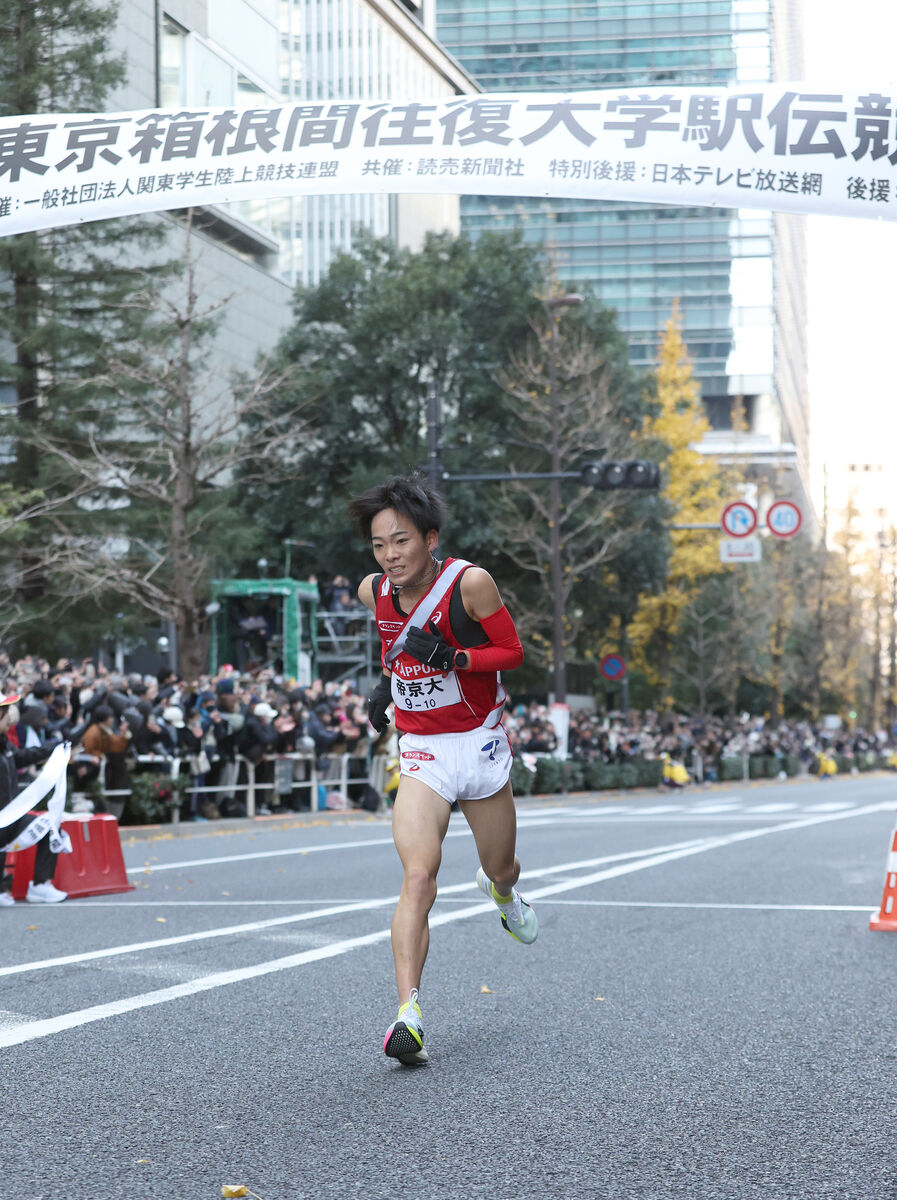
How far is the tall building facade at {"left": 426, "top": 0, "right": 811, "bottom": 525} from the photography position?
93.9 metres

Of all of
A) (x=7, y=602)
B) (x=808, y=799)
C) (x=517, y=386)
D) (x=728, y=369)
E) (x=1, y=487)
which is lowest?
(x=808, y=799)

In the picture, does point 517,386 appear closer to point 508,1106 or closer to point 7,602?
point 7,602

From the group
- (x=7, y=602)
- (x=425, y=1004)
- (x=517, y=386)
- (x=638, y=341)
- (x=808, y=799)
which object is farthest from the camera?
(x=638, y=341)

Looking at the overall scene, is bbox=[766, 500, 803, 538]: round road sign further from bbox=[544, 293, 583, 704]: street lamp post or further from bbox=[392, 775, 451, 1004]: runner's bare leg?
bbox=[392, 775, 451, 1004]: runner's bare leg

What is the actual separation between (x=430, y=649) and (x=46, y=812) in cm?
599

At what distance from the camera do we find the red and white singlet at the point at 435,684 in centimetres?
529

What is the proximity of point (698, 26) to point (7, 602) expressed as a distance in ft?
274

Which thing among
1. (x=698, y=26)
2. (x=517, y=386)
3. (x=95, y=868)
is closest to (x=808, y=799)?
(x=517, y=386)

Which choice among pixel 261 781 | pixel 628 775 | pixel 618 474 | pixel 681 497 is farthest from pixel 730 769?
pixel 261 781

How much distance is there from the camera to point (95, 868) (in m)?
11.2

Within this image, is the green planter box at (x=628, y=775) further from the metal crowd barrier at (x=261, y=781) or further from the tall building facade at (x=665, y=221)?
the tall building facade at (x=665, y=221)

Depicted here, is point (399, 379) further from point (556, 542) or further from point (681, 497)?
point (681, 497)

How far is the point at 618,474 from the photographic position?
26.2m

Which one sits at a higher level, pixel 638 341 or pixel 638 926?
pixel 638 341
